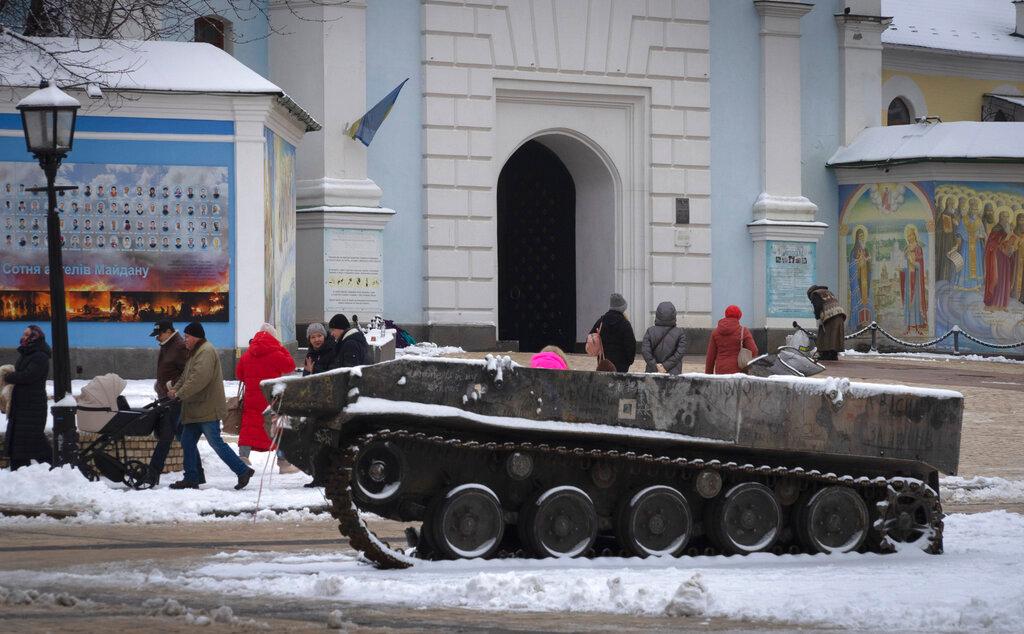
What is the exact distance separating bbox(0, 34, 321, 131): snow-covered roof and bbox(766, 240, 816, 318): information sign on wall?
12145 millimetres

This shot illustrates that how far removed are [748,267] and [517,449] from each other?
804 inches

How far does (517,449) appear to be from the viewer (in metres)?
10.5

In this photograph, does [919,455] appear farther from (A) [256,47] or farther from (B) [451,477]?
(A) [256,47]

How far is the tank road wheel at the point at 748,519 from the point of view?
35.8 feet

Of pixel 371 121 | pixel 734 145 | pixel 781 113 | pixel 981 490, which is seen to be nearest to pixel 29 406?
pixel 981 490

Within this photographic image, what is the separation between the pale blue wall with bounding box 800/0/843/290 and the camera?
103 ft

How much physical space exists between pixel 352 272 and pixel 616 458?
16243 mm

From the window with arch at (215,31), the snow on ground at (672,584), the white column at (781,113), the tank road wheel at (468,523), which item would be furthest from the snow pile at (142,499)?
the white column at (781,113)

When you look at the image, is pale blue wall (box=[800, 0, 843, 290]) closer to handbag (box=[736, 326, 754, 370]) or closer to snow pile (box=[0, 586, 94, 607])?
handbag (box=[736, 326, 754, 370])

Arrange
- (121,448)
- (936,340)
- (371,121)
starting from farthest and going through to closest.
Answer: (936,340) < (371,121) < (121,448)

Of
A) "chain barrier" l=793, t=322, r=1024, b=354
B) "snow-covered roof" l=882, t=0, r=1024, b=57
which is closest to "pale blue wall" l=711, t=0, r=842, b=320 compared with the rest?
"chain barrier" l=793, t=322, r=1024, b=354

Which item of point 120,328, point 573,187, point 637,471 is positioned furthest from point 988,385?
point 637,471

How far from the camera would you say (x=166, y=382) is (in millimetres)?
15156

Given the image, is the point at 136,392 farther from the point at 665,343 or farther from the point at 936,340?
the point at 936,340
